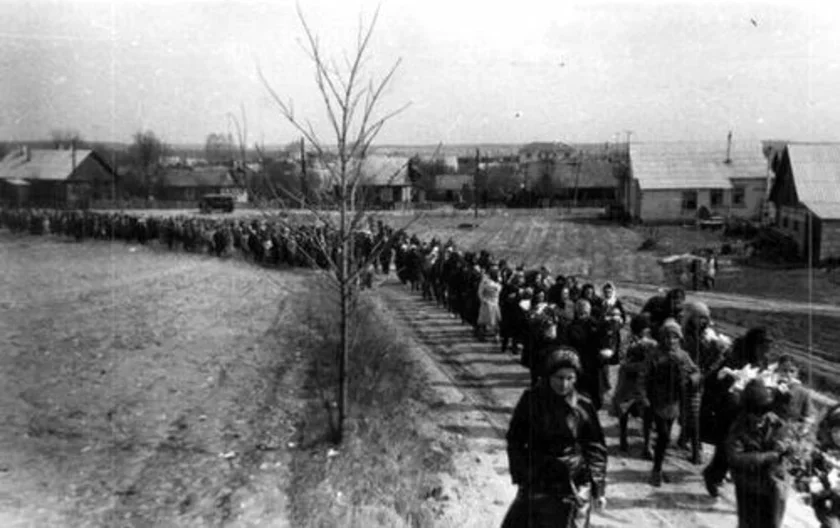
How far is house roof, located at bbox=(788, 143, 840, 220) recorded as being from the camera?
1214 inches

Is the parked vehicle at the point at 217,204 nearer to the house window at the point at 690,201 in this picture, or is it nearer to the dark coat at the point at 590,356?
the house window at the point at 690,201

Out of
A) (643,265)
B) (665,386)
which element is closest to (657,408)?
(665,386)

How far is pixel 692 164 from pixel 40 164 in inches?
1863

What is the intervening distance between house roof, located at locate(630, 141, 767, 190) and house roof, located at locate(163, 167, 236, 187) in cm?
3959

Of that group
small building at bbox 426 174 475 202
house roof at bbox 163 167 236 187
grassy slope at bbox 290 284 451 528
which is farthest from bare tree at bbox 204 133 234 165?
grassy slope at bbox 290 284 451 528

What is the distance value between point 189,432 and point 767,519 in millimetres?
6830

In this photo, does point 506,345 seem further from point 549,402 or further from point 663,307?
point 549,402

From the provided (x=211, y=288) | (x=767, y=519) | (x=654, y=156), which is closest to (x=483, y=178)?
(x=654, y=156)

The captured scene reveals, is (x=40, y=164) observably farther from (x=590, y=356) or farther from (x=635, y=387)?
(x=635, y=387)

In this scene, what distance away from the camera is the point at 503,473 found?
830 cm

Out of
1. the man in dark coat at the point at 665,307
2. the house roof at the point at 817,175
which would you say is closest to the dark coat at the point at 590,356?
the man in dark coat at the point at 665,307

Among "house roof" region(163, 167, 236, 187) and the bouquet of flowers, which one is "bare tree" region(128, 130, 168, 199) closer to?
"house roof" region(163, 167, 236, 187)

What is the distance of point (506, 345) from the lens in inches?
565

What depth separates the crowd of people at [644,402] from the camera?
530 centimetres
